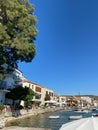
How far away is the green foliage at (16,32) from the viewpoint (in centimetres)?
3888

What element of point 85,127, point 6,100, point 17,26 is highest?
point 17,26

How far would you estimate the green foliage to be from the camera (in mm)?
38875

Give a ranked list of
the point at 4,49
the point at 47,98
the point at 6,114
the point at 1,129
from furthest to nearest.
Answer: the point at 47,98 < the point at 6,114 < the point at 4,49 < the point at 1,129

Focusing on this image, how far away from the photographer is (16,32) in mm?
41781

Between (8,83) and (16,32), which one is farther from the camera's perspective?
(8,83)

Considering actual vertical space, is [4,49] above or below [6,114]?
above

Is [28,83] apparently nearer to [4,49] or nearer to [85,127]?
[4,49]

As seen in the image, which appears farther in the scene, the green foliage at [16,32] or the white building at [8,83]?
the white building at [8,83]

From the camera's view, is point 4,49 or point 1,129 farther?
point 4,49

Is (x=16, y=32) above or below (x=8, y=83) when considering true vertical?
above

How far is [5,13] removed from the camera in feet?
130

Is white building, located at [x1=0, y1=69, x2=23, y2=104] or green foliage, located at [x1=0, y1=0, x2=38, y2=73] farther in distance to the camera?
white building, located at [x1=0, y1=69, x2=23, y2=104]

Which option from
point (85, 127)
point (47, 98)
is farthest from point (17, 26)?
point (47, 98)

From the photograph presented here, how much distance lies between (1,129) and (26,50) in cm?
1480
